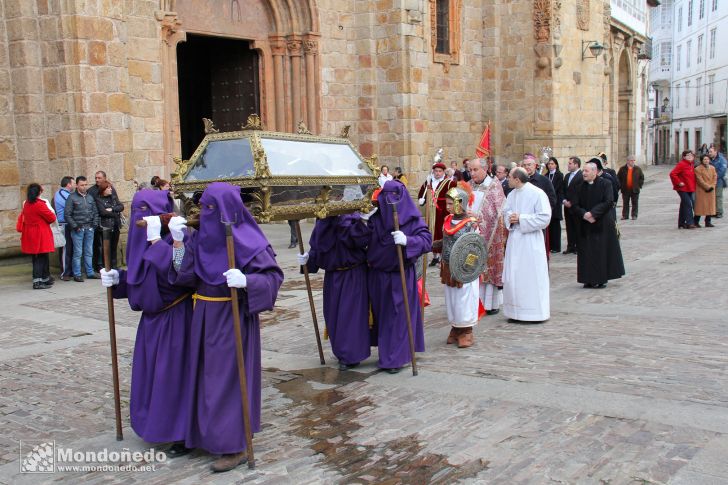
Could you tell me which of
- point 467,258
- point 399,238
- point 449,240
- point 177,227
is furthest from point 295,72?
point 177,227

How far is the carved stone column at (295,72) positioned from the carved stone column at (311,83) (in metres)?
0.18

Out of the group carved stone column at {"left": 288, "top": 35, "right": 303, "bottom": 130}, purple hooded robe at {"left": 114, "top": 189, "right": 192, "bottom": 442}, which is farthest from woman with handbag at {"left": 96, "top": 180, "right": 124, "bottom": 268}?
purple hooded robe at {"left": 114, "top": 189, "right": 192, "bottom": 442}

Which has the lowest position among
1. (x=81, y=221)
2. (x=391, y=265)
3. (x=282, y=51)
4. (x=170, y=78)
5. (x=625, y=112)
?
(x=391, y=265)

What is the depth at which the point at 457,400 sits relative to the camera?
5.86 metres

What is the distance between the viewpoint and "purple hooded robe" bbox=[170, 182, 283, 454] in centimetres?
461

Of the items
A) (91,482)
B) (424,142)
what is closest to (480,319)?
(91,482)

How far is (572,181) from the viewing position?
13430mm

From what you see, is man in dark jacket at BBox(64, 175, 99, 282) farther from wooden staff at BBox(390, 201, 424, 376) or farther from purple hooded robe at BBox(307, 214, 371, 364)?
wooden staff at BBox(390, 201, 424, 376)

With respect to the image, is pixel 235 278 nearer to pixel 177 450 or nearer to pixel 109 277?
pixel 109 277

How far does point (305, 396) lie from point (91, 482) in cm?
197

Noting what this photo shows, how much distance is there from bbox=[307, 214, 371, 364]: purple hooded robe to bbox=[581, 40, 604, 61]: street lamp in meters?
18.9

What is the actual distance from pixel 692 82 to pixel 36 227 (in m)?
55.6

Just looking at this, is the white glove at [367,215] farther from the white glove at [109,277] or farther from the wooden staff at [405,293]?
the white glove at [109,277]

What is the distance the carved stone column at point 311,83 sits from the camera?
16812 mm
